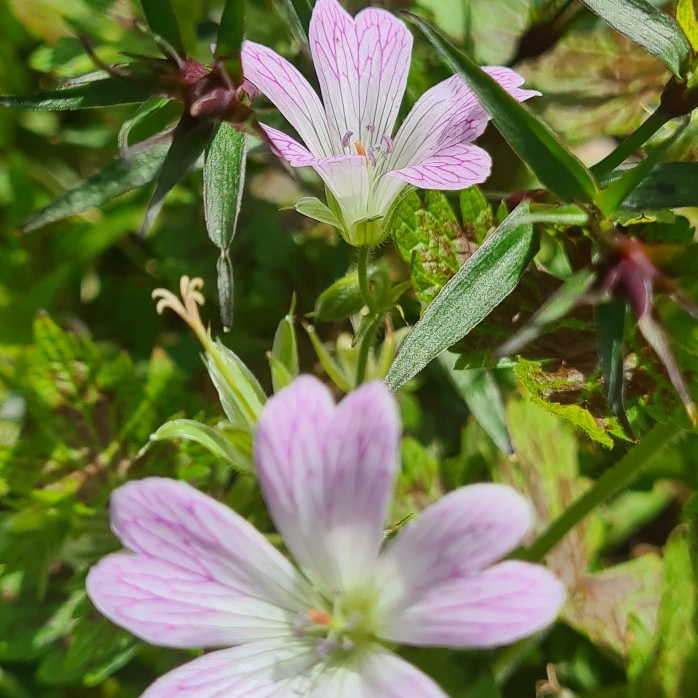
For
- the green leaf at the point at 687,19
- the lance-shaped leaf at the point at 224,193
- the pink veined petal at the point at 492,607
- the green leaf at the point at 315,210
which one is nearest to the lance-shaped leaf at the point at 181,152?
the lance-shaped leaf at the point at 224,193

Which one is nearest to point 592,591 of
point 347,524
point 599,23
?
point 347,524

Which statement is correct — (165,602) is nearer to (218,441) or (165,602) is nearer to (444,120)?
(218,441)

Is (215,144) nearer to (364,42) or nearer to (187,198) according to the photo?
(364,42)

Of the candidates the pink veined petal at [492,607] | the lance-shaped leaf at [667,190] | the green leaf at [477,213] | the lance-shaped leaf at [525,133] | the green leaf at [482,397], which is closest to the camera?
the pink veined petal at [492,607]

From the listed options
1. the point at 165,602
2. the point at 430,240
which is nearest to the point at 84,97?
the point at 430,240

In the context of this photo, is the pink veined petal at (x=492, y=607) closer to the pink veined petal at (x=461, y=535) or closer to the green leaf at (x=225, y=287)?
the pink veined petal at (x=461, y=535)

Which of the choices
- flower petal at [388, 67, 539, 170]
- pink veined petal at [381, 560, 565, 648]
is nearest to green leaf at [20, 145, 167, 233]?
flower petal at [388, 67, 539, 170]
